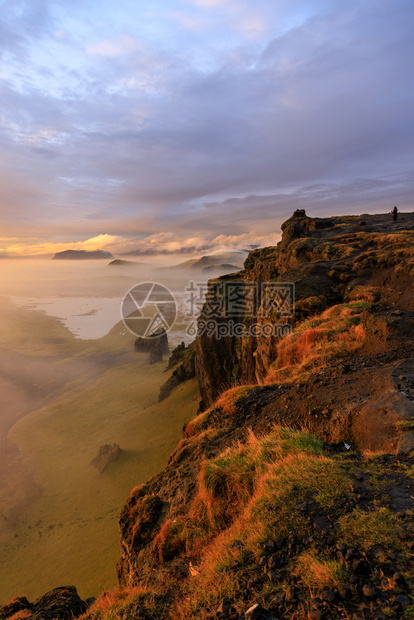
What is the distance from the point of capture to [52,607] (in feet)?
18.0

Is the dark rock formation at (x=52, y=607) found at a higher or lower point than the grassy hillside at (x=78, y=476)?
higher

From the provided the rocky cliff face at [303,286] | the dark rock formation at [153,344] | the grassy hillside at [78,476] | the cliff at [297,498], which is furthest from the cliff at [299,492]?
the dark rock formation at [153,344]

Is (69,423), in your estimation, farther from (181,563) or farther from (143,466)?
(181,563)

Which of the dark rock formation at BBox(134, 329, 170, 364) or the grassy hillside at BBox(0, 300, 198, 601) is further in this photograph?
the dark rock formation at BBox(134, 329, 170, 364)

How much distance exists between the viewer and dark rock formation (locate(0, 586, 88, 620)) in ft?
17.2

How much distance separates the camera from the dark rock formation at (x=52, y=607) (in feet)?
17.2

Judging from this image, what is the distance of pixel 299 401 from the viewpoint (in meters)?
7.63

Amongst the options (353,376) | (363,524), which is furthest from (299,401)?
(363,524)

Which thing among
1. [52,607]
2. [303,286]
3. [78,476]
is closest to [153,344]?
[78,476]

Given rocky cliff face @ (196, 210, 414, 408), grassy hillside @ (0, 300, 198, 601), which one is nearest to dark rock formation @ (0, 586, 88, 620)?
grassy hillside @ (0, 300, 198, 601)

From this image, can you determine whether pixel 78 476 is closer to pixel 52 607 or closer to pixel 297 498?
pixel 52 607

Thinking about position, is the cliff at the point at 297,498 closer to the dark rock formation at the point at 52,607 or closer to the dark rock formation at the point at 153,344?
the dark rock formation at the point at 52,607

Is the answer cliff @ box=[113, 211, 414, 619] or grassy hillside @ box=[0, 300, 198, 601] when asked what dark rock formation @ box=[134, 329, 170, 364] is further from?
cliff @ box=[113, 211, 414, 619]

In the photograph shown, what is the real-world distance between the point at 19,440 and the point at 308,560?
4335 centimetres
